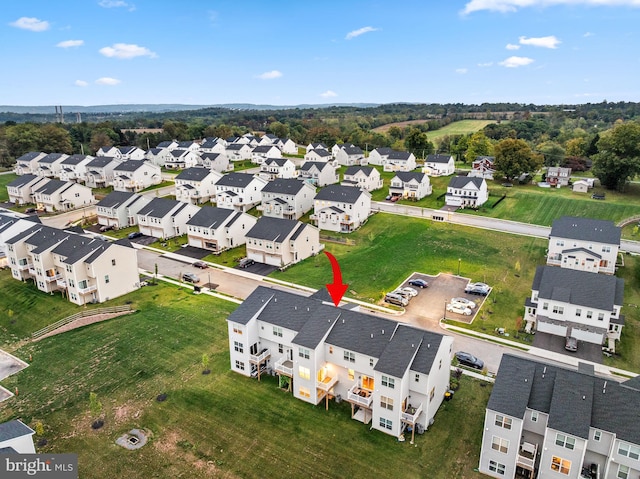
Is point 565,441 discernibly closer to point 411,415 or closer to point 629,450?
point 629,450

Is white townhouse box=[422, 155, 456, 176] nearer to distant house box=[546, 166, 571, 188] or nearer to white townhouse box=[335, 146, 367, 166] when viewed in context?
distant house box=[546, 166, 571, 188]

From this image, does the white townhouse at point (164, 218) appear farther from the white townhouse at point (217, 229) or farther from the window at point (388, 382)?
the window at point (388, 382)

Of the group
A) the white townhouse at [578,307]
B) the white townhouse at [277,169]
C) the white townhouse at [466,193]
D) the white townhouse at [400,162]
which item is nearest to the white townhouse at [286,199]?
the white townhouse at [277,169]

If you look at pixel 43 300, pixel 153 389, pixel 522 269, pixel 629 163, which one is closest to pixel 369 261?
pixel 522 269

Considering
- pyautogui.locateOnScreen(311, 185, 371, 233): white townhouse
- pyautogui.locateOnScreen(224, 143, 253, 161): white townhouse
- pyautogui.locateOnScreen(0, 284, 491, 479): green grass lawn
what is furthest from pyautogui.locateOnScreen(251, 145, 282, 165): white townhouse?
pyautogui.locateOnScreen(0, 284, 491, 479): green grass lawn

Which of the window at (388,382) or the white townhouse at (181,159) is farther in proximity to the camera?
the white townhouse at (181,159)

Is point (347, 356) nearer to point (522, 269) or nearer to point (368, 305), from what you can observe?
point (368, 305)

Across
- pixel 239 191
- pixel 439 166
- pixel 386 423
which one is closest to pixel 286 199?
pixel 239 191

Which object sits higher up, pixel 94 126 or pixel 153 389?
pixel 94 126
